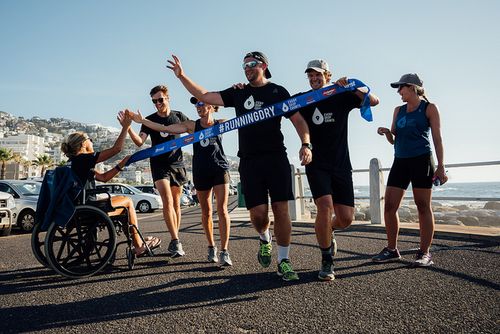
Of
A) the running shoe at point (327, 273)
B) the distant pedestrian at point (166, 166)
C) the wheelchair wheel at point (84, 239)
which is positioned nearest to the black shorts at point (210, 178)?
the distant pedestrian at point (166, 166)

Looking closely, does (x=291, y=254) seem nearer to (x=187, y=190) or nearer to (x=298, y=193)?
(x=298, y=193)

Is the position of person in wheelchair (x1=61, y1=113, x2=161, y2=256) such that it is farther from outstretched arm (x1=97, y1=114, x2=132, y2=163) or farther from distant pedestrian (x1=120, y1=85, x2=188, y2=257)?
distant pedestrian (x1=120, y1=85, x2=188, y2=257)

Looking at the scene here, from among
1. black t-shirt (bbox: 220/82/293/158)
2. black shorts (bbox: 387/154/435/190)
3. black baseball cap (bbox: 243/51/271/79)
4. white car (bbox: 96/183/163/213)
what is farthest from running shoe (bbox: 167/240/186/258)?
white car (bbox: 96/183/163/213)

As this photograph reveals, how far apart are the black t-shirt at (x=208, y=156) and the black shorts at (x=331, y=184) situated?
1187mm

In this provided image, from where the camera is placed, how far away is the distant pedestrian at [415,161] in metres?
3.99

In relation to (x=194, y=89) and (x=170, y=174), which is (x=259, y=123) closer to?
(x=194, y=89)

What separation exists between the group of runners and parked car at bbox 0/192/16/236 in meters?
5.49

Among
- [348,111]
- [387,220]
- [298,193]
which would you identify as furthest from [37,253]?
[298,193]

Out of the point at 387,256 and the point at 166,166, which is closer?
the point at 387,256

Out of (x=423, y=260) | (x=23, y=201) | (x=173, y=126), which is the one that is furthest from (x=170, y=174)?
(x=23, y=201)

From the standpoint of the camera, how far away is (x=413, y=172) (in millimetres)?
4066

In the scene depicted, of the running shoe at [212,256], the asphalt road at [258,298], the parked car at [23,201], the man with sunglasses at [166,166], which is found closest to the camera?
the asphalt road at [258,298]

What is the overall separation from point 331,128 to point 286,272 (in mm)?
1471

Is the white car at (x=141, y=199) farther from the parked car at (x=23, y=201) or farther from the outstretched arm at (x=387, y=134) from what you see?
the outstretched arm at (x=387, y=134)
